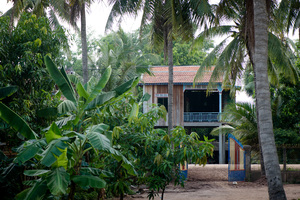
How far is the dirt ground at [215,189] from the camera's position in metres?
12.0

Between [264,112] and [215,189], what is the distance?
6.52m

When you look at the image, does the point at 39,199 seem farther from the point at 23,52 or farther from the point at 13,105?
the point at 23,52

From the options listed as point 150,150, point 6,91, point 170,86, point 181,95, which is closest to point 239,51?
point 170,86

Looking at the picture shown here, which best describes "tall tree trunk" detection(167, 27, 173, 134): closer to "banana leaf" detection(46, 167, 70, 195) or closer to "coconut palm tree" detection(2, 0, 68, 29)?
"coconut palm tree" detection(2, 0, 68, 29)

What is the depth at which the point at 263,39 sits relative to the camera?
8.60 meters

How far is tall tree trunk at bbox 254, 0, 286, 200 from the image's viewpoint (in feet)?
25.9

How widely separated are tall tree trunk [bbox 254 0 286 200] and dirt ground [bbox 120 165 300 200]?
11.4 feet

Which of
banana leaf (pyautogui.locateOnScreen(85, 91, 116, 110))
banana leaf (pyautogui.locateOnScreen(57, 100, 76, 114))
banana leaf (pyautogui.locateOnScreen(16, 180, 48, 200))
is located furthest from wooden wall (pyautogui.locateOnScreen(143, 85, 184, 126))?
banana leaf (pyautogui.locateOnScreen(16, 180, 48, 200))

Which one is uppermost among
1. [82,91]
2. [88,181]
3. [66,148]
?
[82,91]

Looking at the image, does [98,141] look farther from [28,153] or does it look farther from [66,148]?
[28,153]

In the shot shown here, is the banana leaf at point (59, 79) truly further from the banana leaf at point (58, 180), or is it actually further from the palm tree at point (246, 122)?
the palm tree at point (246, 122)

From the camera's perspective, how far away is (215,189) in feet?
45.4

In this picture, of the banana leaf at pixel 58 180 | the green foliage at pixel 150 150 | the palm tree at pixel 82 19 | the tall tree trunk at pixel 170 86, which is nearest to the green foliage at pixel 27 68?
the green foliage at pixel 150 150

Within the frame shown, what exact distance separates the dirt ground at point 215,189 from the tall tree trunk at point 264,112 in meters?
3.48
